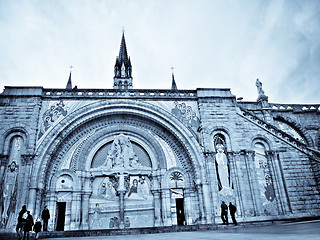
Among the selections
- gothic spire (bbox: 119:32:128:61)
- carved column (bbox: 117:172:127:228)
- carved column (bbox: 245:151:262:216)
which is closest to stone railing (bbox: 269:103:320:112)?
carved column (bbox: 245:151:262:216)

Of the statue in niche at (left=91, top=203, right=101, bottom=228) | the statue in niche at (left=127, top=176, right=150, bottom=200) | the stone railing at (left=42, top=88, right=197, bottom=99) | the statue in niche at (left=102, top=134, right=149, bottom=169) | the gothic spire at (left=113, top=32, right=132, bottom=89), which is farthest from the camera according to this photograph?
the gothic spire at (left=113, top=32, right=132, bottom=89)

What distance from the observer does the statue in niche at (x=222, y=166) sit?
1407 centimetres

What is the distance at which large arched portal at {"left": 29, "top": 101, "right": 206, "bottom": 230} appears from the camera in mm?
13930

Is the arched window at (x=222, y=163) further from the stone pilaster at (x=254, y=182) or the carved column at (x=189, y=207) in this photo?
the carved column at (x=189, y=207)

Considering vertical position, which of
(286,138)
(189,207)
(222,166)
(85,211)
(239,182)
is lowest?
(189,207)

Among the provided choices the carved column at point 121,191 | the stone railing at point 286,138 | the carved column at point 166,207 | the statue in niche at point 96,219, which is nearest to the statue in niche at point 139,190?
the carved column at point 121,191

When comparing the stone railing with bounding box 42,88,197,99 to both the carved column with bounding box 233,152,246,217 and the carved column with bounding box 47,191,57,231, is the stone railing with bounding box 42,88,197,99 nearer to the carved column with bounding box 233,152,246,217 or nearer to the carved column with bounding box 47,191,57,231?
the carved column with bounding box 233,152,246,217

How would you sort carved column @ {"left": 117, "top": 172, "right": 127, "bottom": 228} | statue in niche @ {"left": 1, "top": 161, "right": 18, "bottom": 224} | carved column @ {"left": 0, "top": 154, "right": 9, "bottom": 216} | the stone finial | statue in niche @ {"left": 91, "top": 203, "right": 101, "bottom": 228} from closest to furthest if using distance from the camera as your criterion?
statue in niche @ {"left": 1, "top": 161, "right": 18, "bottom": 224}, carved column @ {"left": 0, "top": 154, "right": 9, "bottom": 216}, statue in niche @ {"left": 91, "top": 203, "right": 101, "bottom": 228}, carved column @ {"left": 117, "top": 172, "right": 127, "bottom": 228}, the stone finial

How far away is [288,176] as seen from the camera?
46.4 feet

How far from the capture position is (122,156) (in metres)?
15.4

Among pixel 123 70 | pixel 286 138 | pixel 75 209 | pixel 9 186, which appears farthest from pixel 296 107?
pixel 123 70

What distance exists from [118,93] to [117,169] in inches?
199

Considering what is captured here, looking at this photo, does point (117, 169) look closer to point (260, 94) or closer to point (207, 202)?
point (207, 202)

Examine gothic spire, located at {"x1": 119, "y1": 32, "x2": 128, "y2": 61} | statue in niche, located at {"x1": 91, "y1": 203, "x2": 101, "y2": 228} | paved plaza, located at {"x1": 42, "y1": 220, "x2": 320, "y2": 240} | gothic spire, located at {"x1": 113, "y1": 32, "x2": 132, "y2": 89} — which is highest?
gothic spire, located at {"x1": 119, "y1": 32, "x2": 128, "y2": 61}
